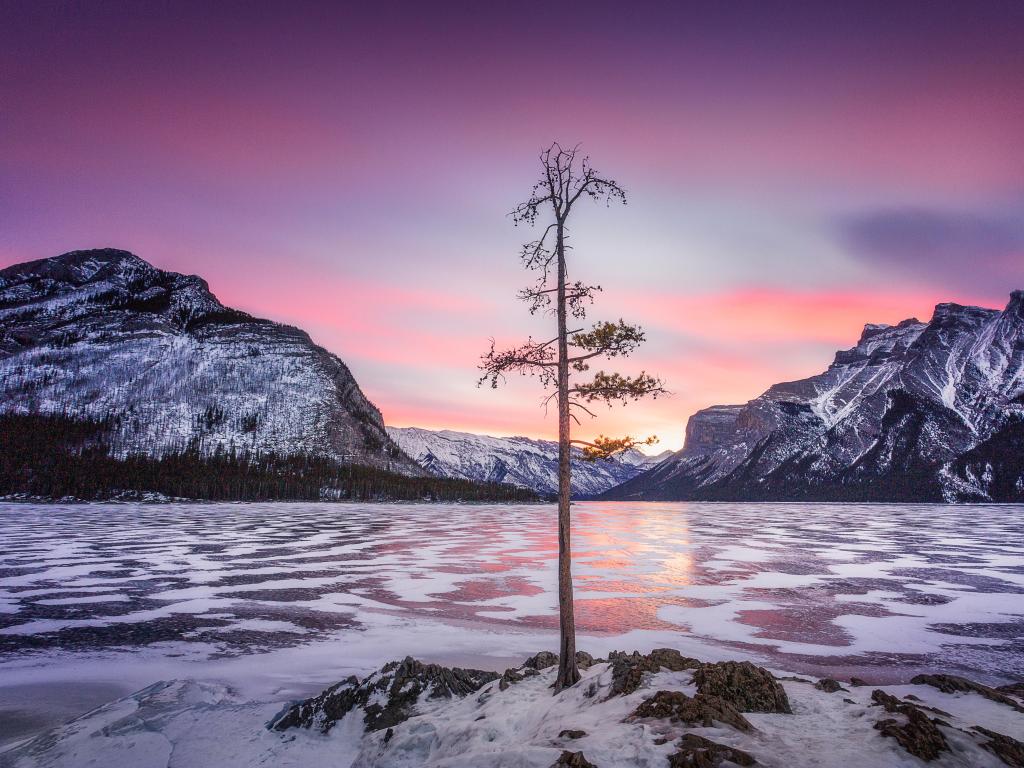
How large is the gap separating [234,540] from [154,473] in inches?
6754

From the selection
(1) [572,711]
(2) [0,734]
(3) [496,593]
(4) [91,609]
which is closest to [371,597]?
(3) [496,593]

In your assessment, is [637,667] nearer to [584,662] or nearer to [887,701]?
[584,662]

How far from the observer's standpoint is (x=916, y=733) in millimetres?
6184

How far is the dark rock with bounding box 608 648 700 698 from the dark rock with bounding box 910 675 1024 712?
14.7 ft

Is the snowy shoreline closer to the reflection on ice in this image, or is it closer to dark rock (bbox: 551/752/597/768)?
dark rock (bbox: 551/752/597/768)

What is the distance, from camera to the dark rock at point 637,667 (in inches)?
359

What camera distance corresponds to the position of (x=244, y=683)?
12.3 m

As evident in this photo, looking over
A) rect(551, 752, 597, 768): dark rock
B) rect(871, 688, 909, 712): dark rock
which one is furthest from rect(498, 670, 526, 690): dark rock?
rect(871, 688, 909, 712): dark rock

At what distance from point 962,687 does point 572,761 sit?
8.07 m

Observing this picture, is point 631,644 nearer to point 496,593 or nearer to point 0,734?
point 496,593

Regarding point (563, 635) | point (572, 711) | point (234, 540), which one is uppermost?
point (563, 635)

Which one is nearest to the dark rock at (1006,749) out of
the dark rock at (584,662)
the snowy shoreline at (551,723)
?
the snowy shoreline at (551,723)

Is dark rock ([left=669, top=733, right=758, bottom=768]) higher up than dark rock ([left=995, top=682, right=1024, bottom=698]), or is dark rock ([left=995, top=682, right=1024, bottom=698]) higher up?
dark rock ([left=669, top=733, right=758, bottom=768])

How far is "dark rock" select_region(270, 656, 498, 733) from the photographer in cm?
1017
